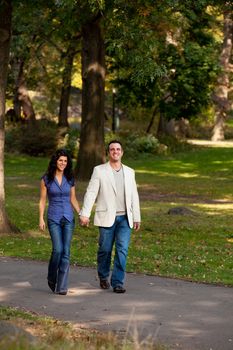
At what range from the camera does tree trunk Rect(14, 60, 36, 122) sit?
53531 millimetres

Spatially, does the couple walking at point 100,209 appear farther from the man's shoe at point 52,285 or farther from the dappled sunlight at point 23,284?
the dappled sunlight at point 23,284

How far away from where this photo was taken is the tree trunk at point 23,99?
5353 centimetres

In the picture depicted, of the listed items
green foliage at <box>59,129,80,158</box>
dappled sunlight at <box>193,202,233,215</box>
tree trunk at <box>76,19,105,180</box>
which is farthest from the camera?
green foliage at <box>59,129,80,158</box>

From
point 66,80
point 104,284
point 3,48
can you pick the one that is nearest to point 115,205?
point 104,284

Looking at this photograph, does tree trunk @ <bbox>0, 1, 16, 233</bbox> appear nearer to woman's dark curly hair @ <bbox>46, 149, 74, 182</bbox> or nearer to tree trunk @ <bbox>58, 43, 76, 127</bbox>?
woman's dark curly hair @ <bbox>46, 149, 74, 182</bbox>

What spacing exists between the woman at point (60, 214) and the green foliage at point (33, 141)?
119 feet

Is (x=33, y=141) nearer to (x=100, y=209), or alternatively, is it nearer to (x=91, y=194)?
(x=91, y=194)

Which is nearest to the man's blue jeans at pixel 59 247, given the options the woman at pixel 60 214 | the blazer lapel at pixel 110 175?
the woman at pixel 60 214

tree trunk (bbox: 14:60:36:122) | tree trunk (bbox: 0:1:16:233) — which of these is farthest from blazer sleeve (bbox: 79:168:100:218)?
tree trunk (bbox: 14:60:36:122)

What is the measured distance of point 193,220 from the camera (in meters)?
21.5

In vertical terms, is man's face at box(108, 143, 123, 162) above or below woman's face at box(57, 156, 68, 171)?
above

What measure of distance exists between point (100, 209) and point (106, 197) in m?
0.17

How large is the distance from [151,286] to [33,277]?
5.77ft

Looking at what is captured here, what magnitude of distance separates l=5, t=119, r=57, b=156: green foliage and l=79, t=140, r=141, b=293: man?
36.6 m
